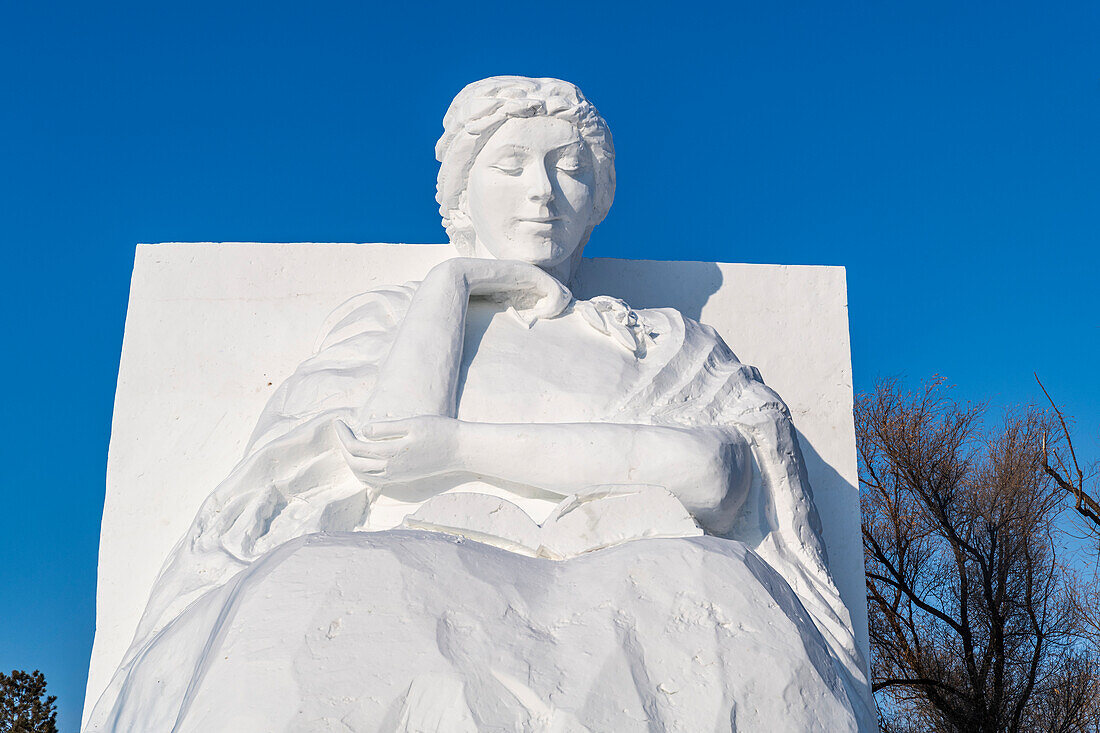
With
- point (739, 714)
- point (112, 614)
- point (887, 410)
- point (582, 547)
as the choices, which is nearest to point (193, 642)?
point (582, 547)

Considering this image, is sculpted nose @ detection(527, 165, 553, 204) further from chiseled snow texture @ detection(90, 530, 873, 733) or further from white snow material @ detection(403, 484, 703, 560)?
chiseled snow texture @ detection(90, 530, 873, 733)

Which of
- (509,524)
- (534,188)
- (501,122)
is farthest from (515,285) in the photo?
(509,524)

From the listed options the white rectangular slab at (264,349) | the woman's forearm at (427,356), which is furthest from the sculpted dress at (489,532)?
the white rectangular slab at (264,349)

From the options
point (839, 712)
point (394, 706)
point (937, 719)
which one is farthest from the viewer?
point (937, 719)

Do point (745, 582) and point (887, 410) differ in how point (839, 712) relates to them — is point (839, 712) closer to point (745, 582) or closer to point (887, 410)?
point (745, 582)

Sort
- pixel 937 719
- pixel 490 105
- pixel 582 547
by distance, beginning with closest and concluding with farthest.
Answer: pixel 582 547
pixel 490 105
pixel 937 719

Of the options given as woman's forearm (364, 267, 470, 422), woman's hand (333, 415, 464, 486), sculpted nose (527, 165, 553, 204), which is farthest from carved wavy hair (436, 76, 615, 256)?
woman's hand (333, 415, 464, 486)

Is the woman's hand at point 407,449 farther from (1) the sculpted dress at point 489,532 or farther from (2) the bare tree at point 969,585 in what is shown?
(2) the bare tree at point 969,585

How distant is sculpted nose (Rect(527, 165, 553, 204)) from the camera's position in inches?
Result: 183

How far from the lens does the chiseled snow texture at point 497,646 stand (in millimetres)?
2508

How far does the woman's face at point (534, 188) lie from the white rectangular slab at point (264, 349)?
0.81 meters

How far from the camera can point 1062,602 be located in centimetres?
1112

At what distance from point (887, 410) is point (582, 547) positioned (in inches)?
407

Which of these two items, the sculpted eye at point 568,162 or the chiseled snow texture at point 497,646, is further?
the sculpted eye at point 568,162
